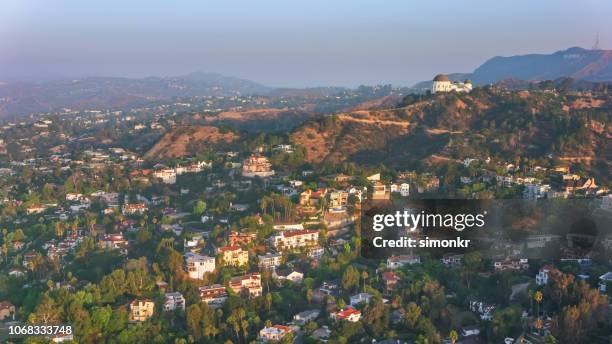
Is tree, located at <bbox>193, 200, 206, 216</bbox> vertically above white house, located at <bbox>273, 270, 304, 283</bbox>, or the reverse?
tree, located at <bbox>193, 200, 206, 216</bbox>

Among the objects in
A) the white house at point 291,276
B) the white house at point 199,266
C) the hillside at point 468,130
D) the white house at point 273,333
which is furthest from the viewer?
the hillside at point 468,130

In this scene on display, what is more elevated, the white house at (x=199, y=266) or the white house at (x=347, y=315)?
the white house at (x=199, y=266)

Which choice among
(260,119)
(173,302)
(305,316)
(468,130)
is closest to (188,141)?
(468,130)

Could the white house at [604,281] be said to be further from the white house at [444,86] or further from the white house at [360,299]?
the white house at [444,86]

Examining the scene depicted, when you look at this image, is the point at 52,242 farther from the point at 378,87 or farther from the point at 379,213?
the point at 378,87

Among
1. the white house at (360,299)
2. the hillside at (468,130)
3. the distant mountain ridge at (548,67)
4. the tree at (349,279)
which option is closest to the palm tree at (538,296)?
the white house at (360,299)

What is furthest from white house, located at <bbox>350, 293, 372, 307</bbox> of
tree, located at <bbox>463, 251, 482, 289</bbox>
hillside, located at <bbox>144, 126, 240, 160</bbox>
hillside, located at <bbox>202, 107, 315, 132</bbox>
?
hillside, located at <bbox>202, 107, 315, 132</bbox>

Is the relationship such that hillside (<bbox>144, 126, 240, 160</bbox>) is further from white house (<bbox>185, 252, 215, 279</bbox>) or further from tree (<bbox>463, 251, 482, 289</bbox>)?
tree (<bbox>463, 251, 482, 289</bbox>)

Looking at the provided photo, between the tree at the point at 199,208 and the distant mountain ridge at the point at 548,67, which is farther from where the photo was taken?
the distant mountain ridge at the point at 548,67
